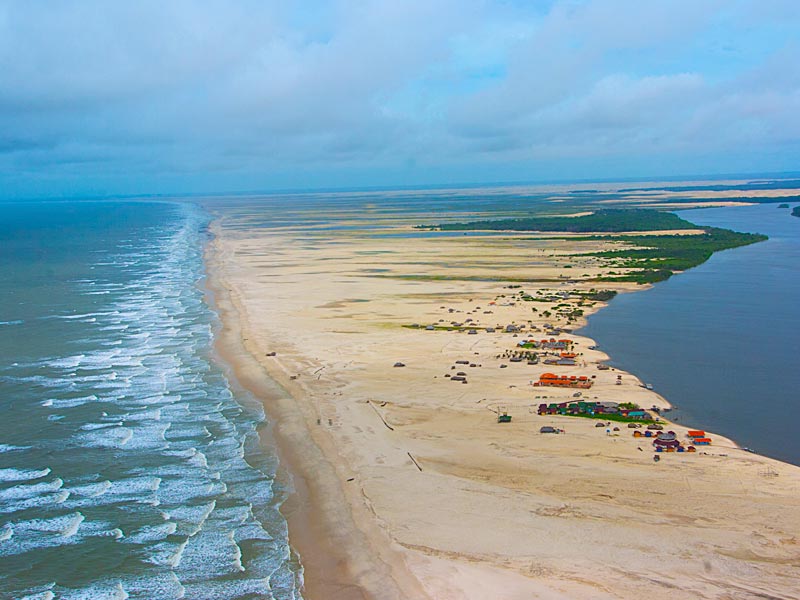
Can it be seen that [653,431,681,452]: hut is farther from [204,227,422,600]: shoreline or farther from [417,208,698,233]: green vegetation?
[417,208,698,233]: green vegetation

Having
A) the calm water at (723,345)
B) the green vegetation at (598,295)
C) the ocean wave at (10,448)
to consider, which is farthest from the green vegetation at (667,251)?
the ocean wave at (10,448)

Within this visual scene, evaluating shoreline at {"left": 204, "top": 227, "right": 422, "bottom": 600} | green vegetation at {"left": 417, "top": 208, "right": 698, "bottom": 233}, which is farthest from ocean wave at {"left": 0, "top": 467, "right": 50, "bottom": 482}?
green vegetation at {"left": 417, "top": 208, "right": 698, "bottom": 233}

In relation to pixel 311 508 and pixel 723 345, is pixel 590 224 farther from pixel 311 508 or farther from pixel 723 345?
pixel 311 508

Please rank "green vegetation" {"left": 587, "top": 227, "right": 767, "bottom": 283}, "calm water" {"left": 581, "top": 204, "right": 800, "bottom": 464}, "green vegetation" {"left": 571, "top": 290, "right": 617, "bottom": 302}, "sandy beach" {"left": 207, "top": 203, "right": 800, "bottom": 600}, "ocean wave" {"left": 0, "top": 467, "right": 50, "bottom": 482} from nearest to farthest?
"sandy beach" {"left": 207, "top": 203, "right": 800, "bottom": 600} → "ocean wave" {"left": 0, "top": 467, "right": 50, "bottom": 482} → "calm water" {"left": 581, "top": 204, "right": 800, "bottom": 464} → "green vegetation" {"left": 571, "top": 290, "right": 617, "bottom": 302} → "green vegetation" {"left": 587, "top": 227, "right": 767, "bottom": 283}

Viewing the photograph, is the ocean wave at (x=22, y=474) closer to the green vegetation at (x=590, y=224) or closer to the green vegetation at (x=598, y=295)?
the green vegetation at (x=598, y=295)

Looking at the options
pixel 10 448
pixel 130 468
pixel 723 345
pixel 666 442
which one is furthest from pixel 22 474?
pixel 723 345

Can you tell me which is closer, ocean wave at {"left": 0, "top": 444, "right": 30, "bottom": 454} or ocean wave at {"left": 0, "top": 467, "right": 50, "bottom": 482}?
ocean wave at {"left": 0, "top": 467, "right": 50, "bottom": 482}

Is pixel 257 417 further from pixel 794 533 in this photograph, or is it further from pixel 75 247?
pixel 75 247
